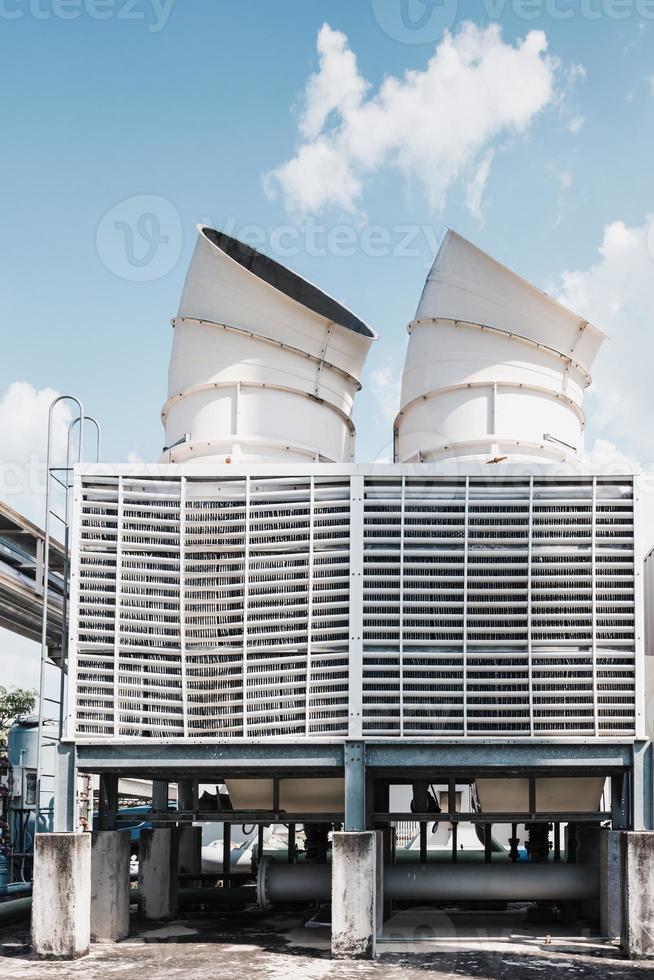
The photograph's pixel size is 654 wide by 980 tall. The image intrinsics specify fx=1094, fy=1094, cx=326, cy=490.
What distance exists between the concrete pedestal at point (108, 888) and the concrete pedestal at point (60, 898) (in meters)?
1.41

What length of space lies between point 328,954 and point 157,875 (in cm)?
634

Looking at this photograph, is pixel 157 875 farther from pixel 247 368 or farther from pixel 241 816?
pixel 247 368

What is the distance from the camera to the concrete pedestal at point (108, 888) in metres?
19.3

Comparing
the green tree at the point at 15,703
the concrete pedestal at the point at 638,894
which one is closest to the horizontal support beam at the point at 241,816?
the concrete pedestal at the point at 638,894

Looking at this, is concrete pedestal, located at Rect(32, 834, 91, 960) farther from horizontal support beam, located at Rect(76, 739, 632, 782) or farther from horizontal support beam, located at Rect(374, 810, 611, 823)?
horizontal support beam, located at Rect(374, 810, 611, 823)

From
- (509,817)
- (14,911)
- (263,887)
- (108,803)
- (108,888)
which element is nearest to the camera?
(509,817)

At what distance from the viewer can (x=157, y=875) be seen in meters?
23.1

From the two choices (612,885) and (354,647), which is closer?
(354,647)

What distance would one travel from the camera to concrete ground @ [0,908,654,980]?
1622cm

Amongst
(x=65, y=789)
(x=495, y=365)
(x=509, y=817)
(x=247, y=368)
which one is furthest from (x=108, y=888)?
(x=495, y=365)

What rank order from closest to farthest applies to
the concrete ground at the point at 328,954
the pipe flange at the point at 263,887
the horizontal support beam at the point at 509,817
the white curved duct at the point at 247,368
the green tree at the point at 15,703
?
1. the concrete ground at the point at 328,954
2. the horizontal support beam at the point at 509,817
3. the pipe flange at the point at 263,887
4. the white curved duct at the point at 247,368
5. the green tree at the point at 15,703

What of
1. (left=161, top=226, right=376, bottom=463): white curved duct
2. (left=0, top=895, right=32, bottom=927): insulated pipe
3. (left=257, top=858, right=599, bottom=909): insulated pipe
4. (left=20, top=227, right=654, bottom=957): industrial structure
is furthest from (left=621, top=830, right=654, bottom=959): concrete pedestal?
(left=0, top=895, right=32, bottom=927): insulated pipe

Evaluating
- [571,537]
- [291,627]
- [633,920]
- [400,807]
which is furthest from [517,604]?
[400,807]

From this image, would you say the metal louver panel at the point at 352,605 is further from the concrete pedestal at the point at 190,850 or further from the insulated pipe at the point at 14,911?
the concrete pedestal at the point at 190,850
